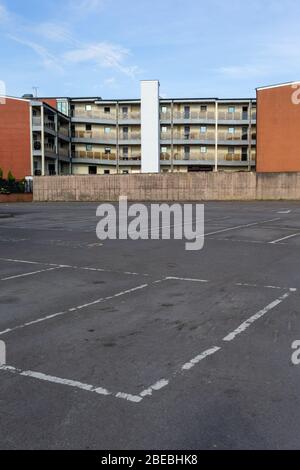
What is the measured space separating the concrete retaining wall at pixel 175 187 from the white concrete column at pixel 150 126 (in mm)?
17764

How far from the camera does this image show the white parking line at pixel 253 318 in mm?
5562

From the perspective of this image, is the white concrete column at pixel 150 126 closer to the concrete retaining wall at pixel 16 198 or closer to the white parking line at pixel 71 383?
the concrete retaining wall at pixel 16 198

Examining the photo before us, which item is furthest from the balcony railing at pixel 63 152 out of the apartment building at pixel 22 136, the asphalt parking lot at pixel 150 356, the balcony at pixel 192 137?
the asphalt parking lot at pixel 150 356

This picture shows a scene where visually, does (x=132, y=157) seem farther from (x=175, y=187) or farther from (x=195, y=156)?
(x=175, y=187)

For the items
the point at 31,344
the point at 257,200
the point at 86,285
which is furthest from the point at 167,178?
the point at 31,344

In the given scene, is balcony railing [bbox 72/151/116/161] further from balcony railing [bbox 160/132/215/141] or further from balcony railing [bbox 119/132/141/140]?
balcony railing [bbox 160/132/215/141]

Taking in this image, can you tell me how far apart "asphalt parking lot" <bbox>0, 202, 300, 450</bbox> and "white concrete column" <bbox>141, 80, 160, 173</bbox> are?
171 ft

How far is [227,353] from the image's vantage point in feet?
16.4

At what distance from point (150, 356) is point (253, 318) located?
1971mm

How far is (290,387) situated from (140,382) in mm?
1360

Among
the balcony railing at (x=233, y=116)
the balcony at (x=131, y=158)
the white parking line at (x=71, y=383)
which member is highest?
the balcony railing at (x=233, y=116)

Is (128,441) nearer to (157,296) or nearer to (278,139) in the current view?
(157,296)

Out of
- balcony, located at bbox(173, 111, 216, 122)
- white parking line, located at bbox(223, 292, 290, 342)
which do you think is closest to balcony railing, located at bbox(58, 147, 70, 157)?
balcony, located at bbox(173, 111, 216, 122)

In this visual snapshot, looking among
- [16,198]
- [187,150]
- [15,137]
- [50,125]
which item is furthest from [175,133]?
[16,198]
